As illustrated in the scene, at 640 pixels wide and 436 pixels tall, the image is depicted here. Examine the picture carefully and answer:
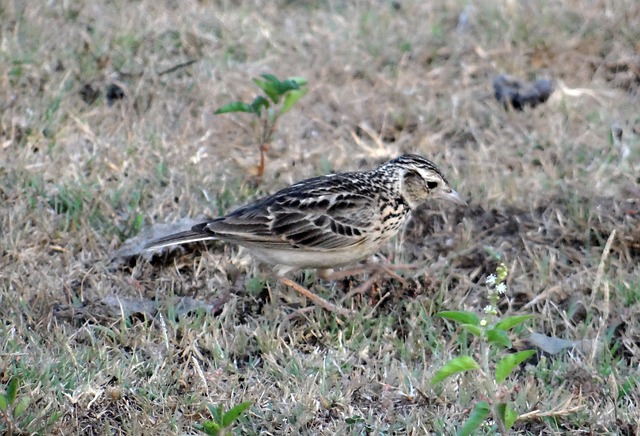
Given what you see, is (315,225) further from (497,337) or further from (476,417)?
(476,417)

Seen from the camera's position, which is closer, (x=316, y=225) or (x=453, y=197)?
(x=316, y=225)

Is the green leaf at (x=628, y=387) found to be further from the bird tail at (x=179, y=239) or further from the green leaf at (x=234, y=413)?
the bird tail at (x=179, y=239)

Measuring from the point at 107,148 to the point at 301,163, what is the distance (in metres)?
1.42

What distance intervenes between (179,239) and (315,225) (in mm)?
782

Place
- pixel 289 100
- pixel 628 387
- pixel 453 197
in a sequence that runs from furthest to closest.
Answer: pixel 289 100
pixel 453 197
pixel 628 387

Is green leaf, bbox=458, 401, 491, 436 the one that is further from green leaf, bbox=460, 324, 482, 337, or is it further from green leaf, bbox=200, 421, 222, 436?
green leaf, bbox=200, 421, 222, 436

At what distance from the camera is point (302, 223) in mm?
5930

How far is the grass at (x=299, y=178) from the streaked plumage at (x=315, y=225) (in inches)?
11.5

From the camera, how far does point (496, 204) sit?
6969 mm

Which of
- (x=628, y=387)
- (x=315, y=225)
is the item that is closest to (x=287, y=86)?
(x=315, y=225)

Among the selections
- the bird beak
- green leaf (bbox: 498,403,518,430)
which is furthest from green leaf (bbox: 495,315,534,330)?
Answer: the bird beak

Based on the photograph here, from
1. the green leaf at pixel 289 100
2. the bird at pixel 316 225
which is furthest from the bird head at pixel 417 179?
the green leaf at pixel 289 100

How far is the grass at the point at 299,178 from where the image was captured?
5.09 metres

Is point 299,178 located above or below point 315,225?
below
